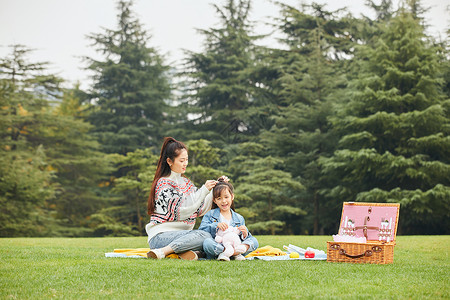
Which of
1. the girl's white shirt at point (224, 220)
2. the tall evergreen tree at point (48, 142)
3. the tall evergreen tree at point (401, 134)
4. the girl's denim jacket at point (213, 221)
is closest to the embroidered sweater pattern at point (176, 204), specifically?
the girl's denim jacket at point (213, 221)

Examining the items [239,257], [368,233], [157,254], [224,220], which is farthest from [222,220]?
[368,233]

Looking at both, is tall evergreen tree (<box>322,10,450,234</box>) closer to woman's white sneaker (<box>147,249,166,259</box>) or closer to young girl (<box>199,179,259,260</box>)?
young girl (<box>199,179,259,260</box>)

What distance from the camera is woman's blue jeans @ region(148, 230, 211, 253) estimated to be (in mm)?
5820

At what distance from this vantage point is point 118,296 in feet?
12.2

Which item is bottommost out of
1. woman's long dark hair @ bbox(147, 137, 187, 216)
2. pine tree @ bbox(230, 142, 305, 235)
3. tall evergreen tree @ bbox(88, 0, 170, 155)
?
pine tree @ bbox(230, 142, 305, 235)

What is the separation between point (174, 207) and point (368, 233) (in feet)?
7.85

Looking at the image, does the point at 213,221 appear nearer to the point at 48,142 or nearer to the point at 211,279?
the point at 211,279

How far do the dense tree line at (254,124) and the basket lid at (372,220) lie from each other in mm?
10117

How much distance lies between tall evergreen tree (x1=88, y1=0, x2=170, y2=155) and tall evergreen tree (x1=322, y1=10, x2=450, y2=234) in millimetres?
11776

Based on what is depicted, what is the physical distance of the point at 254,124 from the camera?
2519 centimetres

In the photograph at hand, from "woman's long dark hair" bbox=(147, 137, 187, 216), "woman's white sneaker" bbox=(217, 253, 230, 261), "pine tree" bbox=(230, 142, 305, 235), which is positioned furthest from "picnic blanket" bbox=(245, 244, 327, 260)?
"pine tree" bbox=(230, 142, 305, 235)

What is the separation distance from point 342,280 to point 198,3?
25013 millimetres

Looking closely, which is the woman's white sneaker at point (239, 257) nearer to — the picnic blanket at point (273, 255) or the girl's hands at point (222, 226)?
the picnic blanket at point (273, 255)

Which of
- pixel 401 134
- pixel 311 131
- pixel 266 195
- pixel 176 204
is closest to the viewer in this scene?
pixel 176 204
